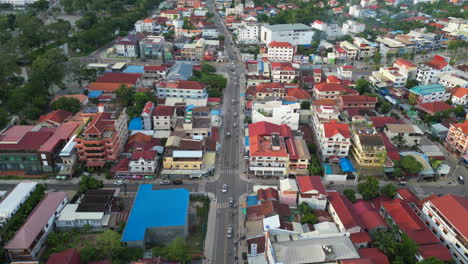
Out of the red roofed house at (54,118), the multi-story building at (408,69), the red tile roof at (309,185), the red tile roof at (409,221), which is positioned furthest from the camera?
the multi-story building at (408,69)

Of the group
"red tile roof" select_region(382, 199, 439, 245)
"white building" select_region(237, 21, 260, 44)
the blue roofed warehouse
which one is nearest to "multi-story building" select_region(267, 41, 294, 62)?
"white building" select_region(237, 21, 260, 44)

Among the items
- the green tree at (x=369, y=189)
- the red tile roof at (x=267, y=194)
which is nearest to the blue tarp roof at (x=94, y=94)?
the red tile roof at (x=267, y=194)

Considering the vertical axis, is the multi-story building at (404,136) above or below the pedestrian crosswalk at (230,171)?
above

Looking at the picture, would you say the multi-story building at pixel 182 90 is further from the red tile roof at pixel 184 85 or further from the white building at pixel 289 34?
the white building at pixel 289 34

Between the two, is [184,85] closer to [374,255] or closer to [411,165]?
[411,165]

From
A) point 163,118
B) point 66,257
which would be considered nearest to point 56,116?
point 163,118

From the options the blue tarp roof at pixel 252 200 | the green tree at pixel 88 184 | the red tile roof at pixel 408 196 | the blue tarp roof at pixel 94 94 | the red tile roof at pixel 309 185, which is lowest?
the blue tarp roof at pixel 252 200

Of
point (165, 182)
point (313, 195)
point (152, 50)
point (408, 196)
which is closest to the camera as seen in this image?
point (313, 195)
